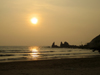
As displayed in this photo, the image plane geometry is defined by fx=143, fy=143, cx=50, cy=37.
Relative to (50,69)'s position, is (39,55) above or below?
above

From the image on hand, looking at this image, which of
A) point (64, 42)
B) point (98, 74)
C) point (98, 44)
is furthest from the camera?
point (64, 42)

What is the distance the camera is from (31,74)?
34.6ft

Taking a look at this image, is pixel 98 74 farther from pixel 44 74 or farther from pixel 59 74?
pixel 44 74

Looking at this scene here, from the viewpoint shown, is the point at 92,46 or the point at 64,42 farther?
the point at 64,42

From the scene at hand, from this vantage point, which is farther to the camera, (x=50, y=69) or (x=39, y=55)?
(x=39, y=55)

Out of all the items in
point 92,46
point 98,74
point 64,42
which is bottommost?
point 98,74

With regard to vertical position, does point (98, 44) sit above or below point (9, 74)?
above

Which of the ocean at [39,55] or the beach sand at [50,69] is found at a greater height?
the ocean at [39,55]

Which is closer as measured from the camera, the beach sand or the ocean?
the beach sand

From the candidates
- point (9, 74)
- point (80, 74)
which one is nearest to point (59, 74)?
point (80, 74)

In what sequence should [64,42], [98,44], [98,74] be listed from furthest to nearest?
[64,42]
[98,44]
[98,74]

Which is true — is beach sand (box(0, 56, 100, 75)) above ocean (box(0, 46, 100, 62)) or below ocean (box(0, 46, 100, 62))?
below

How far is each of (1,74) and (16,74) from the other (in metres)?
1.16

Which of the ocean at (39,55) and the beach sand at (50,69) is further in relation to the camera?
the ocean at (39,55)
